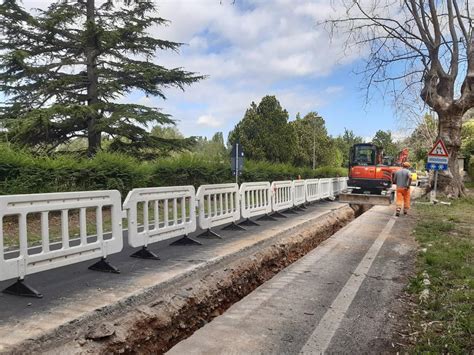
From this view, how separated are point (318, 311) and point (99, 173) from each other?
906cm

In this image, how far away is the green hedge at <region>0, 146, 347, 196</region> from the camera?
9810 mm

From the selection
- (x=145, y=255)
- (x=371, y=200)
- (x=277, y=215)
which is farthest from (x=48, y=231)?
(x=371, y=200)

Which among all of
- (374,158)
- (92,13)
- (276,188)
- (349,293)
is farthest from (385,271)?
(92,13)

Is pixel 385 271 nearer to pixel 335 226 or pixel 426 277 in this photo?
pixel 426 277

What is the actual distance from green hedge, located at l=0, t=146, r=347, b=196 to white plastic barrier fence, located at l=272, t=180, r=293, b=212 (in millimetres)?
3893

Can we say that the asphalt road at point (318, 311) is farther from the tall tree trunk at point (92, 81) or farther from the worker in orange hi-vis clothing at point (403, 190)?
the tall tree trunk at point (92, 81)

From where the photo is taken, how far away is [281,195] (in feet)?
40.7

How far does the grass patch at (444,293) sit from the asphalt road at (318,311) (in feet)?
0.94

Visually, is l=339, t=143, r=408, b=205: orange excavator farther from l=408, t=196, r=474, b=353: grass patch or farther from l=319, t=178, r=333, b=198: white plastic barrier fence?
l=408, t=196, r=474, b=353: grass patch

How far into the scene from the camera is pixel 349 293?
4.97m

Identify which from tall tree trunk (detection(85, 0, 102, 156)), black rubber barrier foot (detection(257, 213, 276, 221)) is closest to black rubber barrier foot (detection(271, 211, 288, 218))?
black rubber barrier foot (detection(257, 213, 276, 221))

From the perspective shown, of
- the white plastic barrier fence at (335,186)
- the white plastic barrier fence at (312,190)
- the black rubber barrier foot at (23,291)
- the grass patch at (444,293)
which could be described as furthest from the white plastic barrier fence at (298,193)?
the black rubber barrier foot at (23,291)

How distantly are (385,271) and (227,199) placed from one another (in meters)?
3.91

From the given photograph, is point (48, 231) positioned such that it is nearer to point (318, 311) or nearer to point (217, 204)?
point (318, 311)
